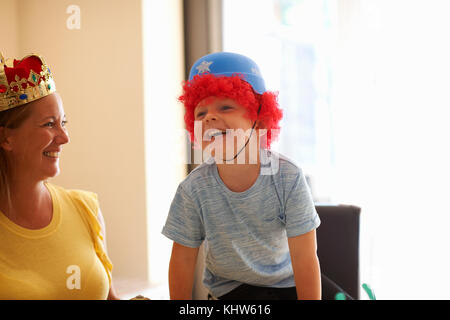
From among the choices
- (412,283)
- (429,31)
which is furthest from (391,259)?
(429,31)

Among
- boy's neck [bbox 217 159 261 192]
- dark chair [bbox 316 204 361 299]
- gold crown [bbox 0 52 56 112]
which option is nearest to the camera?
gold crown [bbox 0 52 56 112]

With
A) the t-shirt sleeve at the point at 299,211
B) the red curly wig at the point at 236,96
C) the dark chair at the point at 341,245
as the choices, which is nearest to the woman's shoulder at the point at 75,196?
the red curly wig at the point at 236,96

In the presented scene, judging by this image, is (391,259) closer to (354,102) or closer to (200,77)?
(354,102)

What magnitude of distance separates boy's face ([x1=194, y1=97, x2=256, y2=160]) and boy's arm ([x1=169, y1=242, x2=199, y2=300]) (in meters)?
0.19

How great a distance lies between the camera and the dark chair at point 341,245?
1025 millimetres

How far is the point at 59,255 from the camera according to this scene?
0.66 metres

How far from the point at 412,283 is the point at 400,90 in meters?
0.74

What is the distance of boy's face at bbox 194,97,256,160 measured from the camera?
0.63 m

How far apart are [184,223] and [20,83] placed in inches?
14.0

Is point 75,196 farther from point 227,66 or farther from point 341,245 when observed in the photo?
point 341,245

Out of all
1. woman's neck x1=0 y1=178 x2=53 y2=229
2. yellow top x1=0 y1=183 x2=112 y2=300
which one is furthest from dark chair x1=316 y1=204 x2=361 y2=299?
woman's neck x1=0 y1=178 x2=53 y2=229

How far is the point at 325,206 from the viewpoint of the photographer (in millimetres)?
1056

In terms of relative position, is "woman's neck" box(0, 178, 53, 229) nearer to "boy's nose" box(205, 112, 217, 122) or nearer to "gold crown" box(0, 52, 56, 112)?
"gold crown" box(0, 52, 56, 112)

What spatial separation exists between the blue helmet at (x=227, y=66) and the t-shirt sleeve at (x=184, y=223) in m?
0.22
